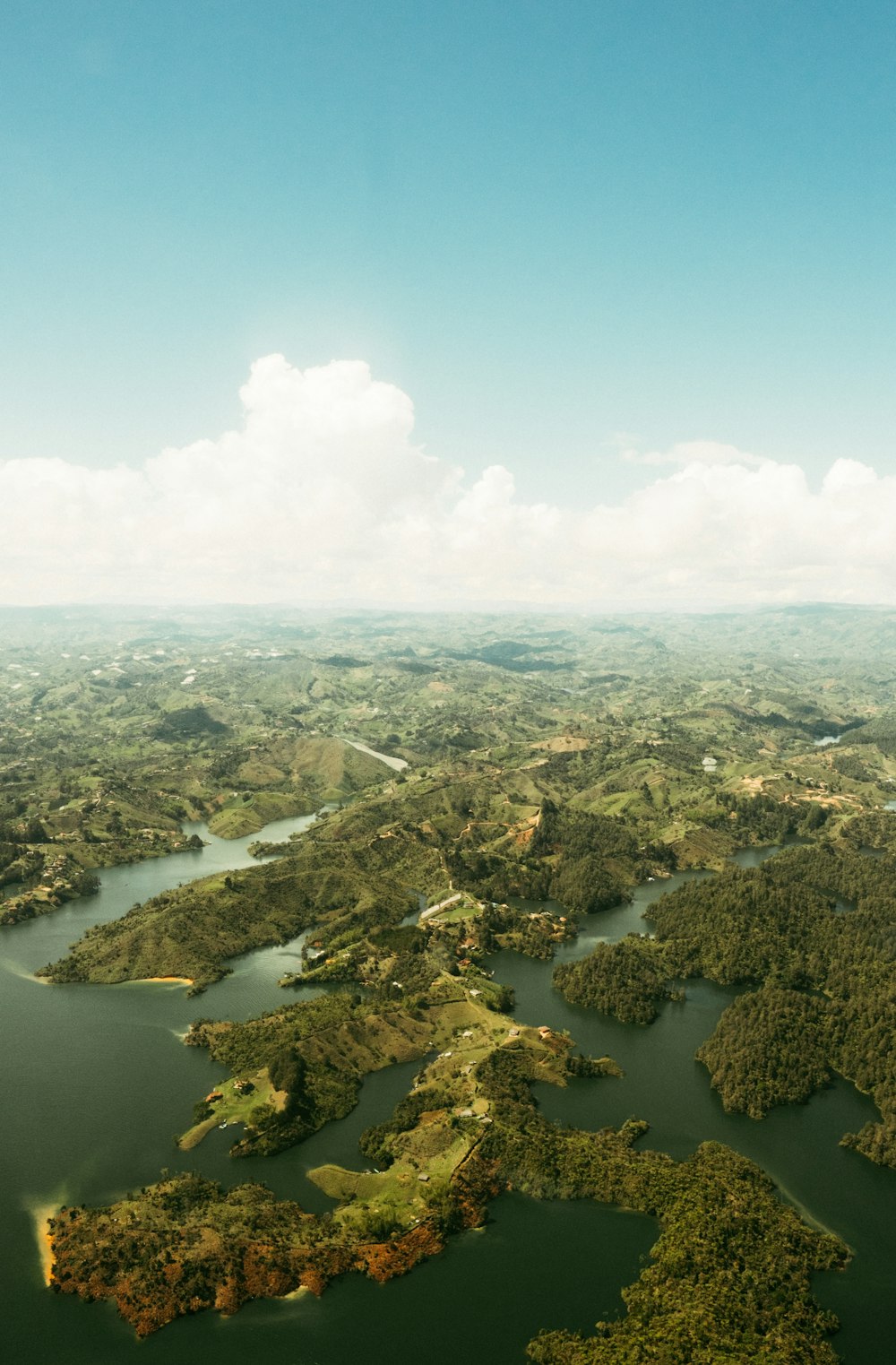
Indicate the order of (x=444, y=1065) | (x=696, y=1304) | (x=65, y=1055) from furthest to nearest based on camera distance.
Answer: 1. (x=65, y=1055)
2. (x=444, y=1065)
3. (x=696, y=1304)

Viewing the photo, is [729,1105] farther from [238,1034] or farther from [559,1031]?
[238,1034]

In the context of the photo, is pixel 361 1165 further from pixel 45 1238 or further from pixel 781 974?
pixel 781 974

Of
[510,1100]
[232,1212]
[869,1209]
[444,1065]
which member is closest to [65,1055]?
[232,1212]

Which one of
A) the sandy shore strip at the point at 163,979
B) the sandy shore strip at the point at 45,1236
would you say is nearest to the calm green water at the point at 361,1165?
the sandy shore strip at the point at 45,1236

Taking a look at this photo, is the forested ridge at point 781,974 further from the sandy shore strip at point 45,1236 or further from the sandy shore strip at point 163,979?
the sandy shore strip at point 45,1236

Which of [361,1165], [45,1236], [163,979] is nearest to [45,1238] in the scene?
[45,1236]

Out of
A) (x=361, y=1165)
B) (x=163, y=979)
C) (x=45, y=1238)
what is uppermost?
(x=361, y=1165)

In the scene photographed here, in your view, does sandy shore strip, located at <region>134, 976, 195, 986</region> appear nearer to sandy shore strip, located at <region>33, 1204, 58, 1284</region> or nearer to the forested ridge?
sandy shore strip, located at <region>33, 1204, 58, 1284</region>

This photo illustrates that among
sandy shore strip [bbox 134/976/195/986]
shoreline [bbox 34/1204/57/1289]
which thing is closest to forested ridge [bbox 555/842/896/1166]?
sandy shore strip [bbox 134/976/195/986]
